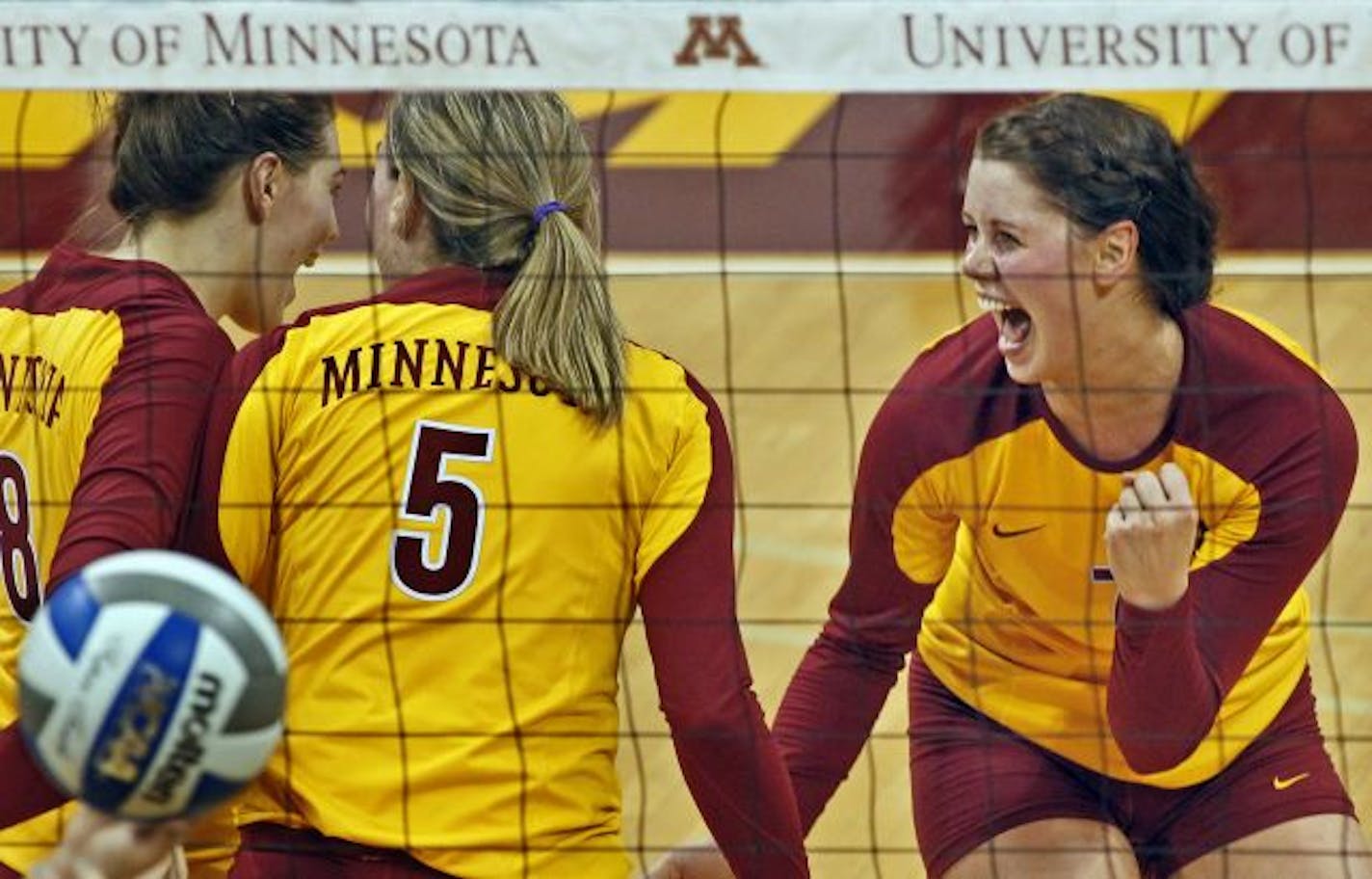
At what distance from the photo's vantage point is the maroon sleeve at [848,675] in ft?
15.9

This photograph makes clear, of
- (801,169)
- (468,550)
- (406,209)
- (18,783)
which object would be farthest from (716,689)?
(801,169)

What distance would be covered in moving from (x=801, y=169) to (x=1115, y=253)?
13.5 feet

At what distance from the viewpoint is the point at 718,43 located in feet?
14.4

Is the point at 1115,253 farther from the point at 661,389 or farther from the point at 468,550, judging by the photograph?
the point at 468,550

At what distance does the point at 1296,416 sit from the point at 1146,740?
23.4 inches

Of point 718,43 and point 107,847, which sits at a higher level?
point 718,43

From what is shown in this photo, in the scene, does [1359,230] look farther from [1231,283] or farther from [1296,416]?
[1296,416]

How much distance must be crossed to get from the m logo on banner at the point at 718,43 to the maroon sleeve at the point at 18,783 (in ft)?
4.69

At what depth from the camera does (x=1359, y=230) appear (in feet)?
28.0

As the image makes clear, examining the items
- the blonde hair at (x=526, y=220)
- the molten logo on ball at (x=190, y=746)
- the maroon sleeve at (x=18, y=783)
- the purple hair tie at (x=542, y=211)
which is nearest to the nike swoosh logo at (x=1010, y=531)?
the blonde hair at (x=526, y=220)

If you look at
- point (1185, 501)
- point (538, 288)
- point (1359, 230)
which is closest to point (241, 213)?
point (538, 288)

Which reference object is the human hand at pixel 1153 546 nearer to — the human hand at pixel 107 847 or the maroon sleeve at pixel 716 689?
the maroon sleeve at pixel 716 689

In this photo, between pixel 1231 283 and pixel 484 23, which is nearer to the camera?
pixel 484 23

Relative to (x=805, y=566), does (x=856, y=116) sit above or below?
above
